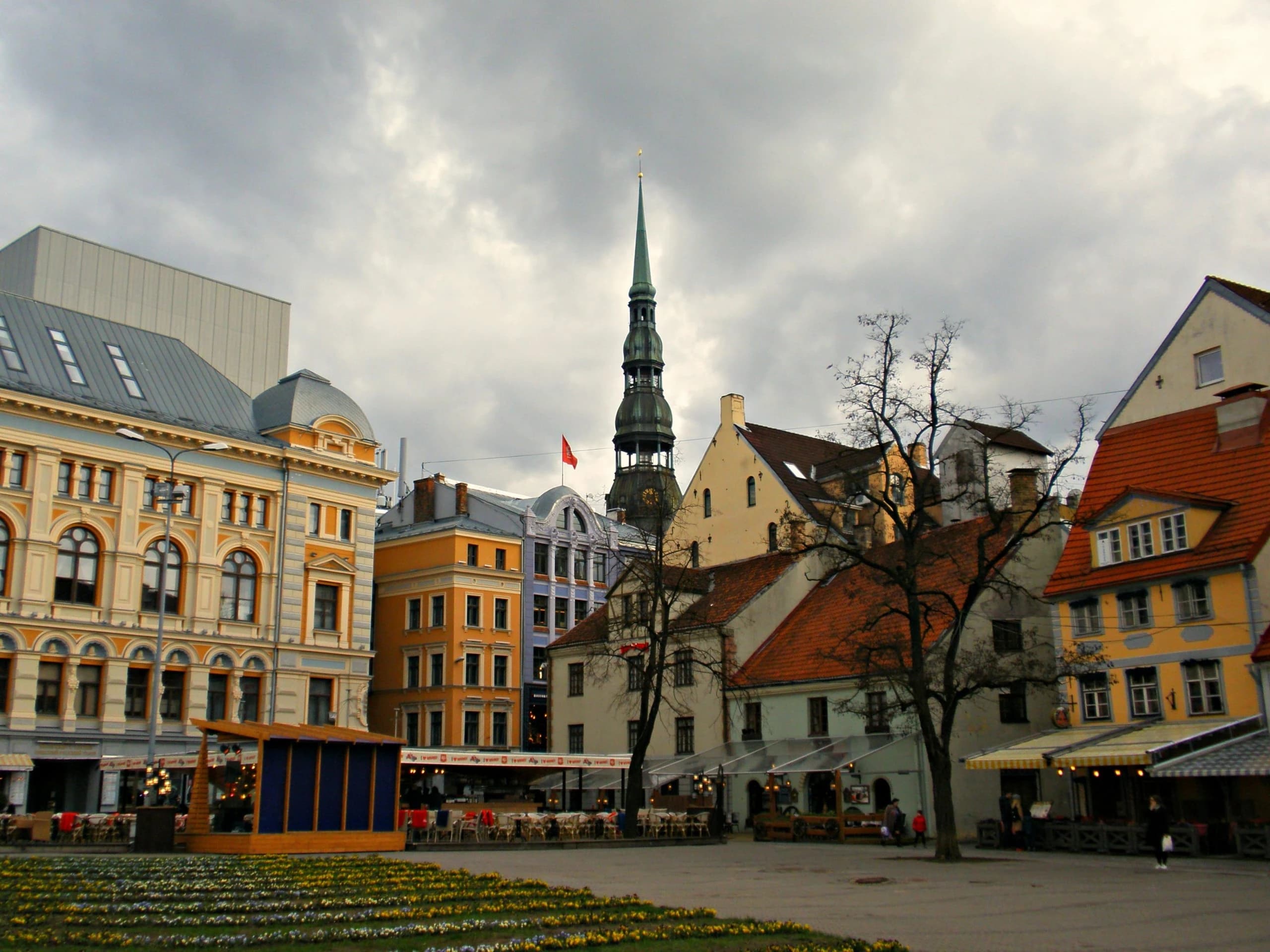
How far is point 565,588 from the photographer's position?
7256 centimetres

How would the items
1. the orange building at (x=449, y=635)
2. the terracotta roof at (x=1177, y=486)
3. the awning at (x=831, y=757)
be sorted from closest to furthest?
the terracotta roof at (x=1177, y=486)
the awning at (x=831, y=757)
the orange building at (x=449, y=635)

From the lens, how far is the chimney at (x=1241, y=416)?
3694cm

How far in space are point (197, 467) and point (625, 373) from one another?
65617 millimetres

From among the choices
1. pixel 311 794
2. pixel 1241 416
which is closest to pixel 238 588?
pixel 311 794

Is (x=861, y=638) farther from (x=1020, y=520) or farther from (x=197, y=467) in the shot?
(x=197, y=467)

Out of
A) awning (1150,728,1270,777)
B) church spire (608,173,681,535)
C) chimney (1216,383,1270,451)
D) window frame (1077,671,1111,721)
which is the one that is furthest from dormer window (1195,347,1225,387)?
church spire (608,173,681,535)

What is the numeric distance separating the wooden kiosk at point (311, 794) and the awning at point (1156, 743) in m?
17.9

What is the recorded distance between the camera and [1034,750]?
35719 millimetres

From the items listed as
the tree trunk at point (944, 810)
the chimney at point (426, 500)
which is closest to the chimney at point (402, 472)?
the chimney at point (426, 500)

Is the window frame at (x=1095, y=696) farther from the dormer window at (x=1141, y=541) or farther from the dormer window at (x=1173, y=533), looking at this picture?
the dormer window at (x=1173, y=533)

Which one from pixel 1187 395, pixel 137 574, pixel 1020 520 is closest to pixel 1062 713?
pixel 1020 520

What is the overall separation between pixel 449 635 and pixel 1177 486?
38.4 m

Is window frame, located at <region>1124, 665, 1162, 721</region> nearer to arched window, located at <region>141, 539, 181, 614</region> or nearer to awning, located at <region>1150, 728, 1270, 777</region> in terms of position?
awning, located at <region>1150, 728, 1270, 777</region>

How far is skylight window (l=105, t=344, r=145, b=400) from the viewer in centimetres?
5438
